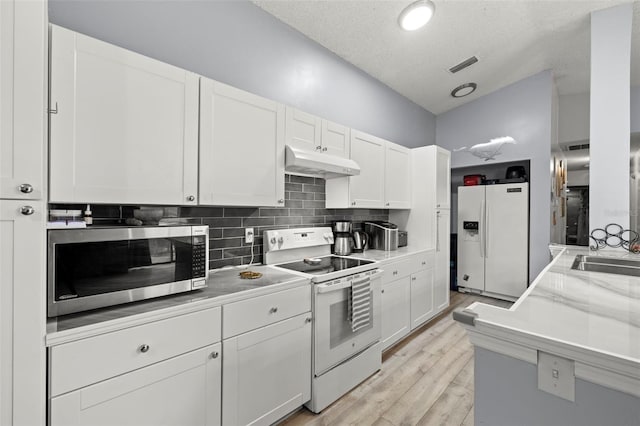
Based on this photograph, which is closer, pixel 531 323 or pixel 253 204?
pixel 531 323

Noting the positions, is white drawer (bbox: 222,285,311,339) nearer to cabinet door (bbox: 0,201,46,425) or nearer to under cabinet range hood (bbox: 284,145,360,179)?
cabinet door (bbox: 0,201,46,425)

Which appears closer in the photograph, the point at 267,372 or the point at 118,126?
the point at 118,126

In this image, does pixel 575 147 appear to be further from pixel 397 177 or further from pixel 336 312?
pixel 336 312

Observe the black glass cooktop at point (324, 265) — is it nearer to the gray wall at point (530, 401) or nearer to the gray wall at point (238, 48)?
the gray wall at point (530, 401)

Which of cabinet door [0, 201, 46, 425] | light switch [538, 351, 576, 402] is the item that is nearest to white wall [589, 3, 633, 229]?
light switch [538, 351, 576, 402]

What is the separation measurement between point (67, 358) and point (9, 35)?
110cm

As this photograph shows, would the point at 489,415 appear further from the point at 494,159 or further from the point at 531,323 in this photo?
the point at 494,159

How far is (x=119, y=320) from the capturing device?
1182 mm

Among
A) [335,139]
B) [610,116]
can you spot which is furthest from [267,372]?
[610,116]

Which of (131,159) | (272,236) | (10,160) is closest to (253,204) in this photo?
(272,236)

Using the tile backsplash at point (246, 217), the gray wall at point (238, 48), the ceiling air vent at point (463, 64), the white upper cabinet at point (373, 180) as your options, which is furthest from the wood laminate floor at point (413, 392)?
the ceiling air vent at point (463, 64)

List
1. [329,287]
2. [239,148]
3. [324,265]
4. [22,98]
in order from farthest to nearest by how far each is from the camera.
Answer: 1. [324,265]
2. [329,287]
3. [239,148]
4. [22,98]

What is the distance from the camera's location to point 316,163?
89.4 inches

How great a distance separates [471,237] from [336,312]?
343 cm
